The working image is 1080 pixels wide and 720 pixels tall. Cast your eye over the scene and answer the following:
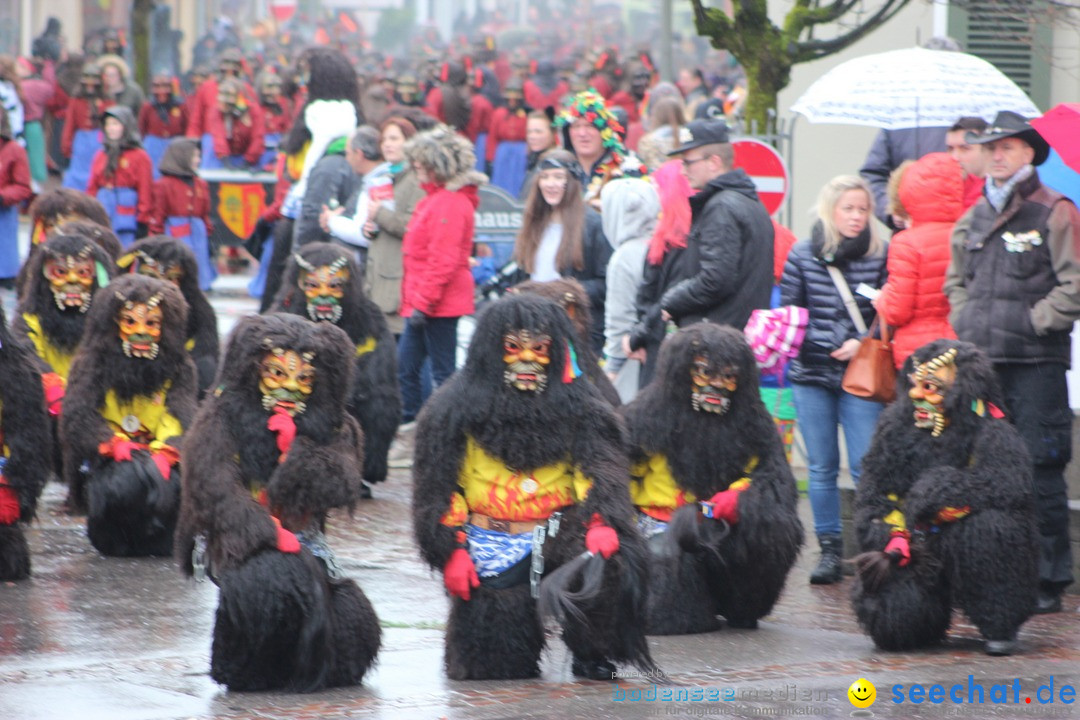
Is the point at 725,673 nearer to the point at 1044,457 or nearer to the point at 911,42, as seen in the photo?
the point at 1044,457

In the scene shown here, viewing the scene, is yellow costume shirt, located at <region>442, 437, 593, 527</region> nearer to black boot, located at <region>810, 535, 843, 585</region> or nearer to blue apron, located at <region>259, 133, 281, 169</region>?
black boot, located at <region>810, 535, 843, 585</region>

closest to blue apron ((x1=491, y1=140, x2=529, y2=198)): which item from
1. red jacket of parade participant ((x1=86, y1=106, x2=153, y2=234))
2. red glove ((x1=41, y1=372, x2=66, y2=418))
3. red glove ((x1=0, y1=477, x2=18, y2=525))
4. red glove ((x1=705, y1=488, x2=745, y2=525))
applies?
red jacket of parade participant ((x1=86, y1=106, x2=153, y2=234))

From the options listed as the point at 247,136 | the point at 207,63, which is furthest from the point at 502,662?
the point at 207,63

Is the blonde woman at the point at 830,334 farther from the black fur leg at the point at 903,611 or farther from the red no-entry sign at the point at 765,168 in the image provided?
the red no-entry sign at the point at 765,168

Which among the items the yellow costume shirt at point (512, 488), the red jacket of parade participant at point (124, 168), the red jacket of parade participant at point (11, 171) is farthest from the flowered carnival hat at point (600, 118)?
the red jacket of parade participant at point (11, 171)

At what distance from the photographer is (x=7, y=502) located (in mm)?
8312

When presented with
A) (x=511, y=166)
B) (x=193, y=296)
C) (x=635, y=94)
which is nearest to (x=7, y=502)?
(x=193, y=296)

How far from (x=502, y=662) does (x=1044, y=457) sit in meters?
2.79

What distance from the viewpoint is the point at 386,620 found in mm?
7961

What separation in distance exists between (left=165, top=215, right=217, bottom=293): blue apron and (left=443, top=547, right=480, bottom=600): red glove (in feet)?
34.7

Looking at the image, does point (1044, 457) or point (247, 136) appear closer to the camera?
point (1044, 457)

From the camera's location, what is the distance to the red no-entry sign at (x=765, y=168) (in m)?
10.9

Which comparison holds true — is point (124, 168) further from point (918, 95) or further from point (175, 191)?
point (918, 95)

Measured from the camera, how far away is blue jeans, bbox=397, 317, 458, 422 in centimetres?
1157
